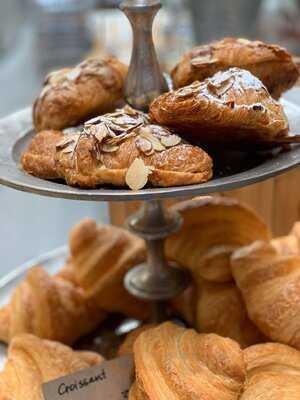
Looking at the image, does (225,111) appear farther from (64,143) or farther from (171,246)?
(171,246)

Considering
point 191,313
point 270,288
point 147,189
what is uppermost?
point 147,189

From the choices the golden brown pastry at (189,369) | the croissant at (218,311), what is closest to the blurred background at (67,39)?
the croissant at (218,311)

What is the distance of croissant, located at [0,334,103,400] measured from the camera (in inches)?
30.0

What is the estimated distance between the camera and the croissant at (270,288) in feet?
2.59

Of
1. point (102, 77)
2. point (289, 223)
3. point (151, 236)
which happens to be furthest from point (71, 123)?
point (289, 223)

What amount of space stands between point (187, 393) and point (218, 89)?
339mm

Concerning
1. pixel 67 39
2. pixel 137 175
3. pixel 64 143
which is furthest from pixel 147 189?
pixel 67 39

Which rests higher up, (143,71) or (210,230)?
(143,71)

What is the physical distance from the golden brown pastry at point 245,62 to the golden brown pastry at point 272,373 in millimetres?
338

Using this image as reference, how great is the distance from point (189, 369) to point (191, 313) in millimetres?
271

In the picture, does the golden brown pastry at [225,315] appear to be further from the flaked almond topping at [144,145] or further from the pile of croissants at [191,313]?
the flaked almond topping at [144,145]

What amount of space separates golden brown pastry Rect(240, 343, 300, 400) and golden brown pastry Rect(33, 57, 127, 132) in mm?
374

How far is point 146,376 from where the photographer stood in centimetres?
70

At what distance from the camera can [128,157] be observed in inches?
25.5
